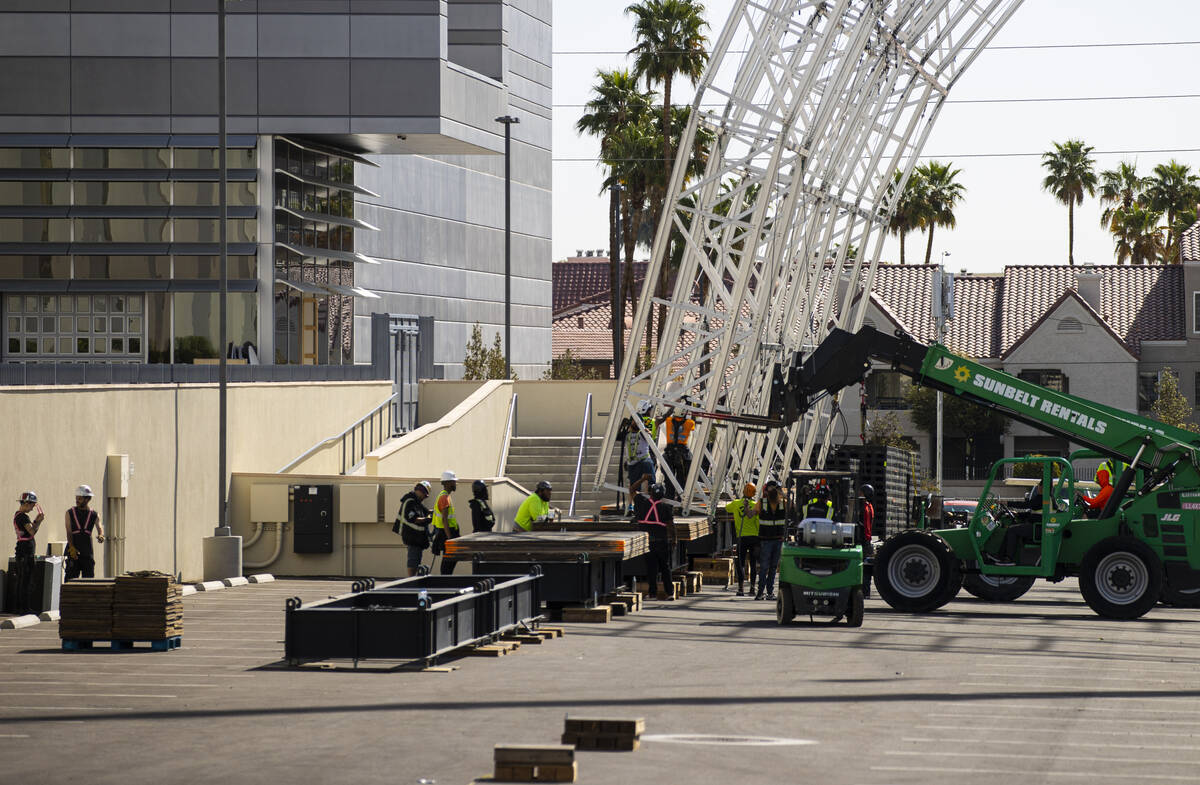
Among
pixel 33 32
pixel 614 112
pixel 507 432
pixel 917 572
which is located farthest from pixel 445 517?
pixel 614 112

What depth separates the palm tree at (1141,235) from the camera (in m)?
88.1

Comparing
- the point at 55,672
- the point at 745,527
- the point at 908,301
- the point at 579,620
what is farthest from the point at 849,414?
the point at 55,672

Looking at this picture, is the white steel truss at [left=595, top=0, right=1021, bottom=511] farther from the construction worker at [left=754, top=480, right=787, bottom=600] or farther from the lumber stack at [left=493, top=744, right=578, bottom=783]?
the lumber stack at [left=493, top=744, right=578, bottom=783]

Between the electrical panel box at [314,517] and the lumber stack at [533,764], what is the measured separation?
19188 millimetres

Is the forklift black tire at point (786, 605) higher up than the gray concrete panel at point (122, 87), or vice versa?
the gray concrete panel at point (122, 87)

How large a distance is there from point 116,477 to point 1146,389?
54.4 metres

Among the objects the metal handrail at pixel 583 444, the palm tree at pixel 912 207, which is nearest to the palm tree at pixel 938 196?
the palm tree at pixel 912 207

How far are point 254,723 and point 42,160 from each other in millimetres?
28469

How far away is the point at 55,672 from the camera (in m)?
17.0

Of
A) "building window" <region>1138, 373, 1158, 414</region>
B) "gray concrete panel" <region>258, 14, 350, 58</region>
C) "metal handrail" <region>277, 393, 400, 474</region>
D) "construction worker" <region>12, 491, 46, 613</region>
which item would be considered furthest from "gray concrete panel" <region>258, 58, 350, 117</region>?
"building window" <region>1138, 373, 1158, 414</region>

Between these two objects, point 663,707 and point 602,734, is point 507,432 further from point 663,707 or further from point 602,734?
point 602,734

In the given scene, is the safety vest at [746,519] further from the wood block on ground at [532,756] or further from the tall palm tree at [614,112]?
the tall palm tree at [614,112]

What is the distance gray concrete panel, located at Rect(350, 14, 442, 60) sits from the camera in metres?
40.2

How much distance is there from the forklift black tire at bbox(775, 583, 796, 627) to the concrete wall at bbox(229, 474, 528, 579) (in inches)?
337
